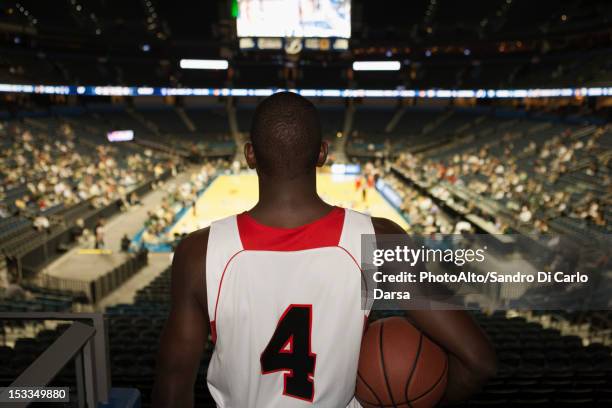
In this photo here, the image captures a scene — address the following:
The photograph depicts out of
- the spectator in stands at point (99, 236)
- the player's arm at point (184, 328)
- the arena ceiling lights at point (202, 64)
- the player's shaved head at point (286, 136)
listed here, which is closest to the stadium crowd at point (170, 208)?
the spectator in stands at point (99, 236)

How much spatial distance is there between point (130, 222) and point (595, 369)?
62.1ft

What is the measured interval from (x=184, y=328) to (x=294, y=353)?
0.38 m

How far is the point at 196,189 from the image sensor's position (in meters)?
25.6

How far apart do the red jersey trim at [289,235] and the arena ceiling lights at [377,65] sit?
44.1 m

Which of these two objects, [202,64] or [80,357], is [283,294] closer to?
[80,357]

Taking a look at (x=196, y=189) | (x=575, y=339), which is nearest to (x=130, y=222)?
(x=196, y=189)

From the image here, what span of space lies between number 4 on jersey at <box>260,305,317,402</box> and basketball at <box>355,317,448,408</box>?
0.42 metres

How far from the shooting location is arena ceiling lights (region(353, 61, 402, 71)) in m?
43.8

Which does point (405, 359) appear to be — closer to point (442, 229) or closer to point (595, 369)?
point (595, 369)

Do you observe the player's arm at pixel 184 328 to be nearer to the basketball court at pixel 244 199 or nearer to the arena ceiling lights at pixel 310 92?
the basketball court at pixel 244 199

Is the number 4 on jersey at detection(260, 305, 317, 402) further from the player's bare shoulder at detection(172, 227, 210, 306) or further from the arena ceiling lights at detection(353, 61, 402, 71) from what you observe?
the arena ceiling lights at detection(353, 61, 402, 71)

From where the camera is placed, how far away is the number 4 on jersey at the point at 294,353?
67.7 inches

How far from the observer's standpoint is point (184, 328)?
174cm

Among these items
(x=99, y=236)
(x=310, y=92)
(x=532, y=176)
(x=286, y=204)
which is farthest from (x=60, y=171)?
(x=310, y=92)
